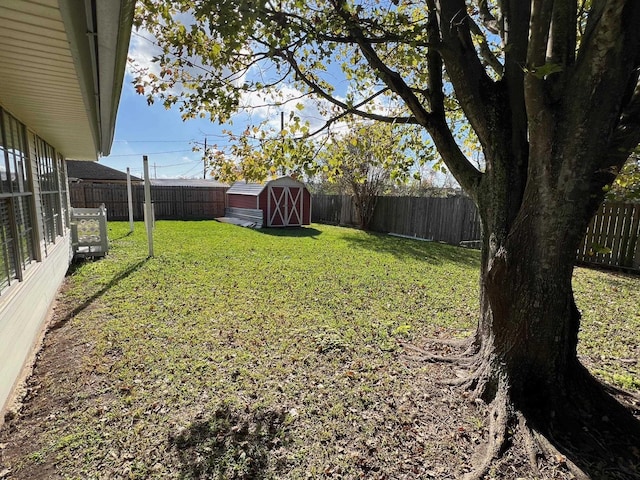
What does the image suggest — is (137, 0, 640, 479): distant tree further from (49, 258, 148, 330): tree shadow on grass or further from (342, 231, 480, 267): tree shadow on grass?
(342, 231, 480, 267): tree shadow on grass

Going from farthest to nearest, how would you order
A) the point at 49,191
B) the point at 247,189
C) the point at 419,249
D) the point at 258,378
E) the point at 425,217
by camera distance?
the point at 247,189
the point at 425,217
the point at 419,249
the point at 49,191
the point at 258,378

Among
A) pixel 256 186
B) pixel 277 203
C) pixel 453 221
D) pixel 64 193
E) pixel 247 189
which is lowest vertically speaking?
pixel 453 221

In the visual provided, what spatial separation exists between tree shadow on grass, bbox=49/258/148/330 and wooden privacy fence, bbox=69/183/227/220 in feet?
38.0

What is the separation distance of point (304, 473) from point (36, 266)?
428cm

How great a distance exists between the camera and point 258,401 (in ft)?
9.52

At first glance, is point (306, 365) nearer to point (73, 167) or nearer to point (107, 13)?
point (107, 13)

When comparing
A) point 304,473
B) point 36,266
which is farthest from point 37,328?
point 304,473

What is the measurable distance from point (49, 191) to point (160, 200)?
13.5 metres

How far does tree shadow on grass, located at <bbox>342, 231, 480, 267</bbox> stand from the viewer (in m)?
9.20

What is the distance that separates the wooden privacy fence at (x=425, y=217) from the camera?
39.3ft

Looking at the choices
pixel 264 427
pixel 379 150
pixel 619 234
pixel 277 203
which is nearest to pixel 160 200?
pixel 277 203

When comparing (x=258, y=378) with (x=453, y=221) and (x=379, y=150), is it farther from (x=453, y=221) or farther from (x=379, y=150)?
(x=453, y=221)

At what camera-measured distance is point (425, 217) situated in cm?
1345

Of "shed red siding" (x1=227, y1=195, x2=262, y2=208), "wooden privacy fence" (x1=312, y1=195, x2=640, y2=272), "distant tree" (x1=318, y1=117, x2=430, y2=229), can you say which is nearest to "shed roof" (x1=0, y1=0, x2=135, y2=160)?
"distant tree" (x1=318, y1=117, x2=430, y2=229)
